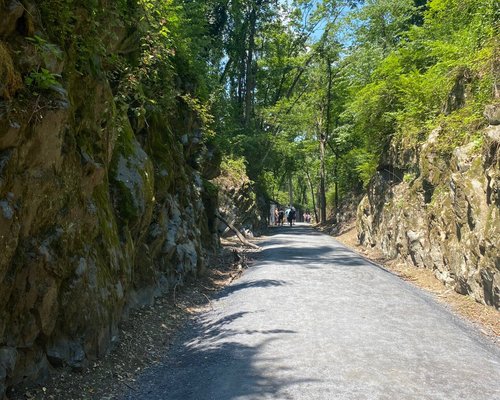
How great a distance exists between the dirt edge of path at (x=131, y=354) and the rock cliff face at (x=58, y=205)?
0.48ft

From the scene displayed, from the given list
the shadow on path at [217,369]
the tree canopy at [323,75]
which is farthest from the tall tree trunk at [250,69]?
the shadow on path at [217,369]

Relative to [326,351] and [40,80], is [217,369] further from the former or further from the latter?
[40,80]

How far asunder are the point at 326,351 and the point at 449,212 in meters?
7.01

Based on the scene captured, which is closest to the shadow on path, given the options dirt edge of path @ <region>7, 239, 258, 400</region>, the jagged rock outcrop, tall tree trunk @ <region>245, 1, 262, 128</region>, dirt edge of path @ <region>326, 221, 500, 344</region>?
dirt edge of path @ <region>7, 239, 258, 400</region>

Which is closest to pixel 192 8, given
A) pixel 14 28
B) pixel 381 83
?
pixel 381 83

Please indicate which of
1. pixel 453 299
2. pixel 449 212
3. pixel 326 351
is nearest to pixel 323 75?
pixel 449 212

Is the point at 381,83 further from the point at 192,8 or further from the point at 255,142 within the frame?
the point at 255,142

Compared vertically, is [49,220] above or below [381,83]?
below

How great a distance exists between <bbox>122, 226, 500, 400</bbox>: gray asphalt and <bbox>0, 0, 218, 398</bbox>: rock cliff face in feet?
3.71

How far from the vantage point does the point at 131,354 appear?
5.80m

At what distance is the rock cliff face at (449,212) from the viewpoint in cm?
838

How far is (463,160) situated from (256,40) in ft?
95.7

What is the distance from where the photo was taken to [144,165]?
798 centimetres

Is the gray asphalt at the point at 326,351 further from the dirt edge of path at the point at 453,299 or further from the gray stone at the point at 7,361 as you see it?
the gray stone at the point at 7,361
